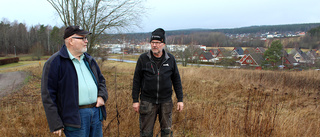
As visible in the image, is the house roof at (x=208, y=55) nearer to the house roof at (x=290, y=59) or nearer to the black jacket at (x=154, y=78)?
Answer: the house roof at (x=290, y=59)

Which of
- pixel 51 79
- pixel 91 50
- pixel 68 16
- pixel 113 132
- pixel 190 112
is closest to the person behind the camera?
pixel 51 79

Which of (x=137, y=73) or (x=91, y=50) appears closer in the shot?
(x=137, y=73)

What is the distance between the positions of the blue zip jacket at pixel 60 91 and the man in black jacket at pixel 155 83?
0.94 metres

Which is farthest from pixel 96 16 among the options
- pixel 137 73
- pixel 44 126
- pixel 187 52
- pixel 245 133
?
pixel 187 52

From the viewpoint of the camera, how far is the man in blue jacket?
5.49 feet

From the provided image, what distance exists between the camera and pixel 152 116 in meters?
2.57

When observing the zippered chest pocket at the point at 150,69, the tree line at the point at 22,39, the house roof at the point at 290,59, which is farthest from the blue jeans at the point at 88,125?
the tree line at the point at 22,39

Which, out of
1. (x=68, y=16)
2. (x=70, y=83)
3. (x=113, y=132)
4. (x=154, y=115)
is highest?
(x=68, y=16)

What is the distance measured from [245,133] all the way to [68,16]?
12354mm

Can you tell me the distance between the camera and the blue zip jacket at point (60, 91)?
1657 millimetres

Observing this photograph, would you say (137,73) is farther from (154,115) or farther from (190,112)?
(190,112)

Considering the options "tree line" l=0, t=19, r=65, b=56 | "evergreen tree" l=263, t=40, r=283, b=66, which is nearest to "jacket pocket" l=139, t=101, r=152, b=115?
"evergreen tree" l=263, t=40, r=283, b=66

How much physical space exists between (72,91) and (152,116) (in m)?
1.21

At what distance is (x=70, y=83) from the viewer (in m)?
1.77
